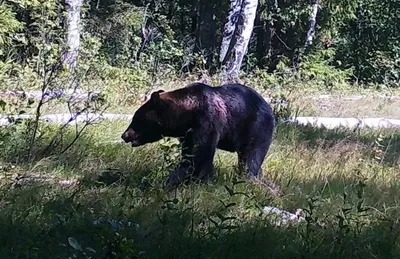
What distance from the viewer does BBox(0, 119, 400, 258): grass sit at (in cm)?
391

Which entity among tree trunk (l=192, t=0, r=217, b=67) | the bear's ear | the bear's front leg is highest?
the bear's ear

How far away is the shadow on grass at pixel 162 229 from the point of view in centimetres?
372

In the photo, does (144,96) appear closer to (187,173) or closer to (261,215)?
(187,173)

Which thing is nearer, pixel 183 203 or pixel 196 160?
pixel 183 203

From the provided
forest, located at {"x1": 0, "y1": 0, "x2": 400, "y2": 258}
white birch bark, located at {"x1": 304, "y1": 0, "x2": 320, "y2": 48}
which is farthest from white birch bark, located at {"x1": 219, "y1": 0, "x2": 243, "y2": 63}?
white birch bark, located at {"x1": 304, "y1": 0, "x2": 320, "y2": 48}

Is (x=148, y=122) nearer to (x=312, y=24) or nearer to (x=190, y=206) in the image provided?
(x=190, y=206)

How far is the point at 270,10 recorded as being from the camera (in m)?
25.9

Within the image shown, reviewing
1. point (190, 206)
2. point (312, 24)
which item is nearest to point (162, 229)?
point (190, 206)

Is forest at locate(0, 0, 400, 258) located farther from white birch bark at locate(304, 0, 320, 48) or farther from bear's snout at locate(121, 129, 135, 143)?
white birch bark at locate(304, 0, 320, 48)

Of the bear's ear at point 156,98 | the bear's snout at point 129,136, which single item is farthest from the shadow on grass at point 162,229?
the bear's ear at point 156,98

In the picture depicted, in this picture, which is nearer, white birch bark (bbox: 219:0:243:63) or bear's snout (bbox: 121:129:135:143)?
bear's snout (bbox: 121:129:135:143)

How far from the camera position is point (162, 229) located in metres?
4.14

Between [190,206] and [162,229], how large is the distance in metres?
0.89

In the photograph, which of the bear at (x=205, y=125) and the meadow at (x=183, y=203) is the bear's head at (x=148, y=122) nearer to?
the bear at (x=205, y=125)
